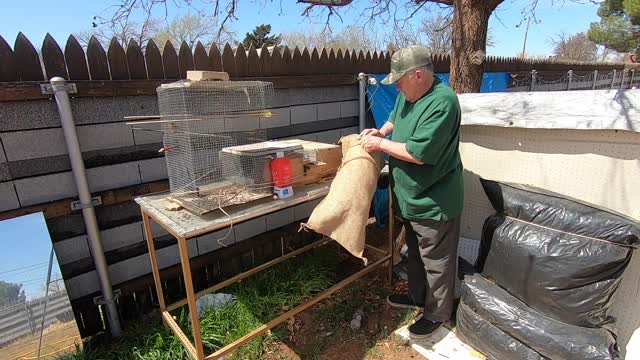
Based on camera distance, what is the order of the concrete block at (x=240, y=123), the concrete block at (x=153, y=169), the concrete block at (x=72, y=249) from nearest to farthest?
the concrete block at (x=240, y=123) → the concrete block at (x=72, y=249) → the concrete block at (x=153, y=169)

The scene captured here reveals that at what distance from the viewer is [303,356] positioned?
7.82ft

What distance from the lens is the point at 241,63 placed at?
2904 mm

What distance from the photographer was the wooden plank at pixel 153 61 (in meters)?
2.44

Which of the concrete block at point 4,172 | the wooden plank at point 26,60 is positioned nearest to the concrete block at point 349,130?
the wooden plank at point 26,60

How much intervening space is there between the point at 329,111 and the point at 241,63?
1151 mm

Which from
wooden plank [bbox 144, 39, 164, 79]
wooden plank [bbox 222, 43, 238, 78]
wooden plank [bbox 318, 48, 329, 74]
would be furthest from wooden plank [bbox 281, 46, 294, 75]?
wooden plank [bbox 144, 39, 164, 79]

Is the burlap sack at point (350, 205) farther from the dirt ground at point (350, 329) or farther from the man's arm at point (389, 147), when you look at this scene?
the dirt ground at point (350, 329)

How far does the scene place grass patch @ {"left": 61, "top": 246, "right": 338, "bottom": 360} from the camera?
2.32 m

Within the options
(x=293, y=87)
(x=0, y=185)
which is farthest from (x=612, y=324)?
(x=0, y=185)

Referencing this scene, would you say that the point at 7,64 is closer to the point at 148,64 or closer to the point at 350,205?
the point at 148,64

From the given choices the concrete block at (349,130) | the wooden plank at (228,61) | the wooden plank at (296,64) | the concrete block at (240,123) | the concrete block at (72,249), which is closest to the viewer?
the concrete block at (240,123)

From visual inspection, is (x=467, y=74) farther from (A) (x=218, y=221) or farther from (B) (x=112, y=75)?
(B) (x=112, y=75)

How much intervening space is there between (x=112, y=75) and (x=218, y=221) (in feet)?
4.52

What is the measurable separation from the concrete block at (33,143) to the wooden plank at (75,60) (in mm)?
369
